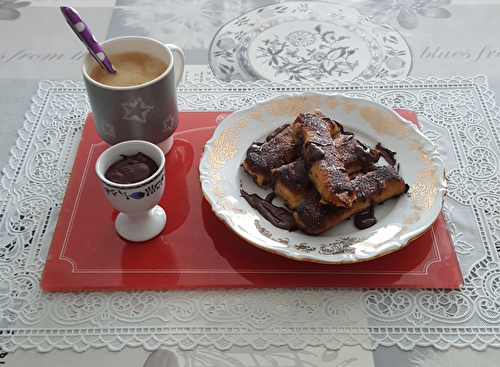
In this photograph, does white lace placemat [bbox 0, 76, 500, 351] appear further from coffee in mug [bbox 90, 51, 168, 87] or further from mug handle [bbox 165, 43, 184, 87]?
mug handle [bbox 165, 43, 184, 87]

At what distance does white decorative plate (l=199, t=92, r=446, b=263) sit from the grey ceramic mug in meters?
0.12

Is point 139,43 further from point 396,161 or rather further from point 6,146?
point 396,161

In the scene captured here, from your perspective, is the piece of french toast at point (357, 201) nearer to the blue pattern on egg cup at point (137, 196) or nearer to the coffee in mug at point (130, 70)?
the blue pattern on egg cup at point (137, 196)

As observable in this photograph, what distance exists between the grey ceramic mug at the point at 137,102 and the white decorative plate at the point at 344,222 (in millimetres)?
120

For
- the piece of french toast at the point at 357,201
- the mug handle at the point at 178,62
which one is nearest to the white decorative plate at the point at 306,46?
the mug handle at the point at 178,62

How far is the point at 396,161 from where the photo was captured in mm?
1133

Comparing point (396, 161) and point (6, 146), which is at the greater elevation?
point (396, 161)

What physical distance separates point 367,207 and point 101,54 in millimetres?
648

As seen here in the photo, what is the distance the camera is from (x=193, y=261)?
0.99m

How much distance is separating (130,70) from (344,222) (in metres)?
0.58

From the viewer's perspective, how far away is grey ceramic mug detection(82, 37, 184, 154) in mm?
1058

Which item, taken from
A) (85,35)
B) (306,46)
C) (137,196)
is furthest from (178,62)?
(306,46)

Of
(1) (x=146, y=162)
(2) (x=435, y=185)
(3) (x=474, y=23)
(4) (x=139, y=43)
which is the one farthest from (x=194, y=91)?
(3) (x=474, y=23)

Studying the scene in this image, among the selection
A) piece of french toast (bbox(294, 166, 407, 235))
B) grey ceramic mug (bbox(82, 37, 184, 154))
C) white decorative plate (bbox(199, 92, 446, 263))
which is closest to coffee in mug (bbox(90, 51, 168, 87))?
grey ceramic mug (bbox(82, 37, 184, 154))
